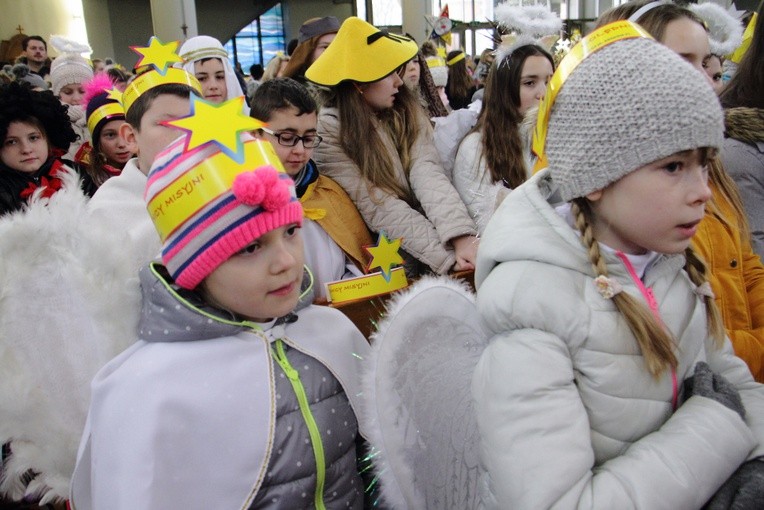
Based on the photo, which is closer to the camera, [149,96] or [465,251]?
[149,96]

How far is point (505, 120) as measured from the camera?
3002 mm

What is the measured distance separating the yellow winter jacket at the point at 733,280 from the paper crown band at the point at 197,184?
123 cm

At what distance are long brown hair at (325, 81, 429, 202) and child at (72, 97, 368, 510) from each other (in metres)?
1.31

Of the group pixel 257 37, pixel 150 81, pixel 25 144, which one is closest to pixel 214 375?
pixel 150 81

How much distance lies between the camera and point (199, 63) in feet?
14.6

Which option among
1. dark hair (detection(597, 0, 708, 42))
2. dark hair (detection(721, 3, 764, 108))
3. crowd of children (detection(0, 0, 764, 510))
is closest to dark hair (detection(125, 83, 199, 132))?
crowd of children (detection(0, 0, 764, 510))

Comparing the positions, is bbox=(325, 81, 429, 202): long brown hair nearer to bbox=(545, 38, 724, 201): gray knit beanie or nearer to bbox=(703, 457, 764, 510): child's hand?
bbox=(545, 38, 724, 201): gray knit beanie

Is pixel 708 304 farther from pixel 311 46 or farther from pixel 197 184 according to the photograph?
pixel 311 46

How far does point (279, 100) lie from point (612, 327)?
1.71m

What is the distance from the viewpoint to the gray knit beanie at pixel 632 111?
114 cm

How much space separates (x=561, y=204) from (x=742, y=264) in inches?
28.1

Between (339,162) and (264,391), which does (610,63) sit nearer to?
(264,391)

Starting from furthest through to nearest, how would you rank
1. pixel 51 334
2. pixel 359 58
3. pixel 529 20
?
1. pixel 529 20
2. pixel 359 58
3. pixel 51 334

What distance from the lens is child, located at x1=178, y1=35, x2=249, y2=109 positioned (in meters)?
4.34
